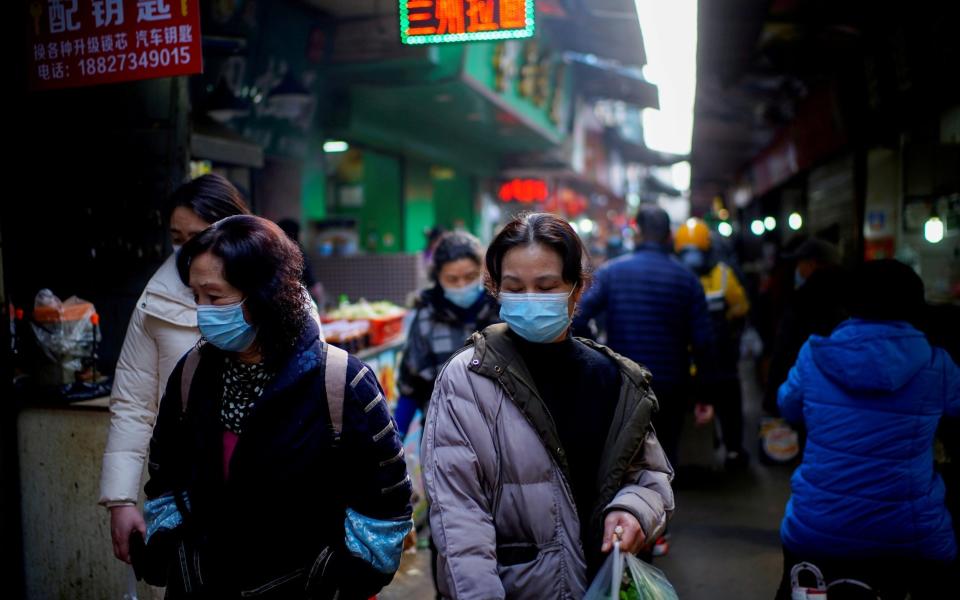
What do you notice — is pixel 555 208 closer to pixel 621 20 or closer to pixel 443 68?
pixel 621 20

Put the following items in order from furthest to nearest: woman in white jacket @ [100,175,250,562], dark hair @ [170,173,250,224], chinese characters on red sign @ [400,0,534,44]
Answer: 1. chinese characters on red sign @ [400,0,534,44]
2. dark hair @ [170,173,250,224]
3. woman in white jacket @ [100,175,250,562]

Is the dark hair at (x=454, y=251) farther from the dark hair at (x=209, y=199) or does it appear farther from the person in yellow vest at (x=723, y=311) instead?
the person in yellow vest at (x=723, y=311)

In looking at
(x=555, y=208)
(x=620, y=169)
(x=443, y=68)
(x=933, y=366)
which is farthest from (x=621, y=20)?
(x=620, y=169)

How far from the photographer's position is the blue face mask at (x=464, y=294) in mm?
4379

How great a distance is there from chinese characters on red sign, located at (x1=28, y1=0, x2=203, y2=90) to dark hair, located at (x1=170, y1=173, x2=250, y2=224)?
2.54ft

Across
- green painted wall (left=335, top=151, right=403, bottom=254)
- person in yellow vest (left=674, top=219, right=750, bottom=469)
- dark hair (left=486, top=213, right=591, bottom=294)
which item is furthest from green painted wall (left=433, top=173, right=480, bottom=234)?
dark hair (left=486, top=213, right=591, bottom=294)

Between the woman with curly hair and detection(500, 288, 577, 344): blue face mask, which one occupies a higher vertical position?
detection(500, 288, 577, 344): blue face mask

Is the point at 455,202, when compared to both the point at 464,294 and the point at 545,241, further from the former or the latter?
the point at 545,241

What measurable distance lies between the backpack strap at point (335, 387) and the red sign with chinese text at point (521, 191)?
60.4ft

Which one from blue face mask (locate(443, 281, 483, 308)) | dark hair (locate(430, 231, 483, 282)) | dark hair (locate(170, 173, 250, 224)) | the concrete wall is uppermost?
dark hair (locate(170, 173, 250, 224))

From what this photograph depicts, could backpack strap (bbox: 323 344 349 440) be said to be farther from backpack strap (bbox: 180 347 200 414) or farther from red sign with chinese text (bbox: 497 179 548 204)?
red sign with chinese text (bbox: 497 179 548 204)

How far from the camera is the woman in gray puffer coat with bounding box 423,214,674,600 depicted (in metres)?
2.22

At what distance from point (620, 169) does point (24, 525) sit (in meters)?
38.0

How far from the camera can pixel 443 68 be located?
9.71 meters
